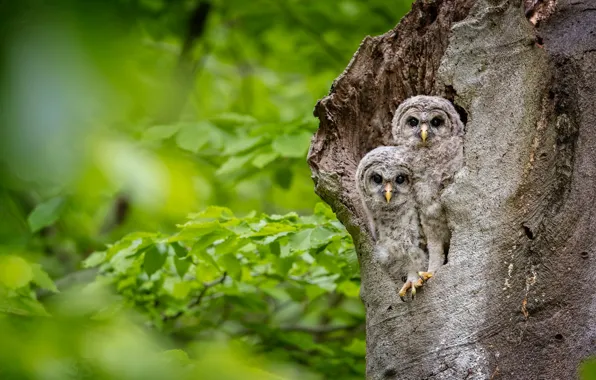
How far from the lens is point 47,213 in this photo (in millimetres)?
4930

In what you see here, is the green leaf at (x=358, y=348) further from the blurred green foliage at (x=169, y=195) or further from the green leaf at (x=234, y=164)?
the green leaf at (x=234, y=164)

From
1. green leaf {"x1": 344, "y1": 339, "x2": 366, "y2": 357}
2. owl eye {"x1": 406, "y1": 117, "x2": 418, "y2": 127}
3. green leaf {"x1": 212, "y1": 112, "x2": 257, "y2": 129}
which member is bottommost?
green leaf {"x1": 344, "y1": 339, "x2": 366, "y2": 357}

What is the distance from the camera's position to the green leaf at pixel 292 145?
4.61 meters

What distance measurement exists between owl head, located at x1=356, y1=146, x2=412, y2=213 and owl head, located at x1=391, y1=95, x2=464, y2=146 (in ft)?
0.52

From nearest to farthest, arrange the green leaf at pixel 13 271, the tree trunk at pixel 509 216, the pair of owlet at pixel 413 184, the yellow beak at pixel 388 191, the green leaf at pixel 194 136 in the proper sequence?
the green leaf at pixel 13 271 < the tree trunk at pixel 509 216 < the pair of owlet at pixel 413 184 < the yellow beak at pixel 388 191 < the green leaf at pixel 194 136

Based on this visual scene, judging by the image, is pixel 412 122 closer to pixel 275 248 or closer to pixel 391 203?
pixel 391 203

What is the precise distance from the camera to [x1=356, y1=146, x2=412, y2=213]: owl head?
359cm

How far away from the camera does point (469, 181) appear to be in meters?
3.07

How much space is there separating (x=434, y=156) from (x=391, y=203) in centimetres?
31

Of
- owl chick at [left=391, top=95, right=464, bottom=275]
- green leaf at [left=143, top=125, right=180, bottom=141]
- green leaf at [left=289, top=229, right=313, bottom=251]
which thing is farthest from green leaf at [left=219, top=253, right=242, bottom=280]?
owl chick at [left=391, top=95, right=464, bottom=275]

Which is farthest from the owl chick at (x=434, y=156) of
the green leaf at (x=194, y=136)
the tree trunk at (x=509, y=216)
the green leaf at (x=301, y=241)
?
the green leaf at (x=194, y=136)

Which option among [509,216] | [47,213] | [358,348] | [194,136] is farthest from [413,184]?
[47,213]

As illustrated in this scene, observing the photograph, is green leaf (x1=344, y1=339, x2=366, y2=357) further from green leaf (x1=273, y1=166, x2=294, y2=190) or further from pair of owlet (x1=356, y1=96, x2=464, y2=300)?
pair of owlet (x1=356, y1=96, x2=464, y2=300)

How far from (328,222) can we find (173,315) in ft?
5.06
